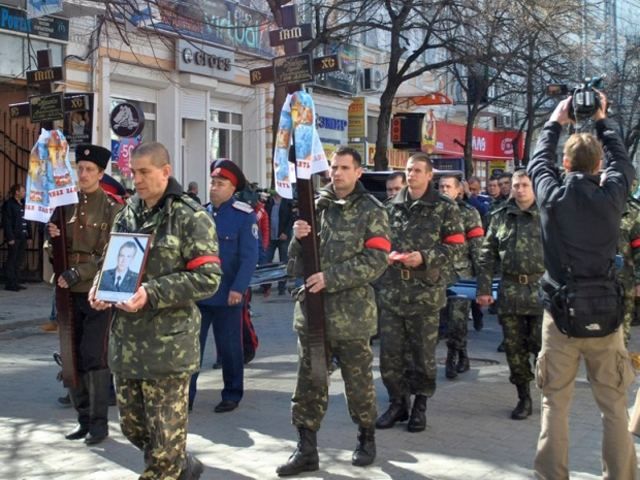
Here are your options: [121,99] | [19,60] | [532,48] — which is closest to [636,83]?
[532,48]

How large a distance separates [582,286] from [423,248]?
217 cm

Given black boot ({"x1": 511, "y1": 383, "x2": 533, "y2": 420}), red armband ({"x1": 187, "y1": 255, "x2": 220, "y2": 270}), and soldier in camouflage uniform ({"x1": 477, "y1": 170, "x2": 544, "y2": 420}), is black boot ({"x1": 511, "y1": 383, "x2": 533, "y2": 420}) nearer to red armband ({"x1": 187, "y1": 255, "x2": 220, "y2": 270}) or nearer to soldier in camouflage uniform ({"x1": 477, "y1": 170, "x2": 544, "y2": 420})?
soldier in camouflage uniform ({"x1": 477, "y1": 170, "x2": 544, "y2": 420})

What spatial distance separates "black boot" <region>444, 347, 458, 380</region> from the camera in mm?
8719

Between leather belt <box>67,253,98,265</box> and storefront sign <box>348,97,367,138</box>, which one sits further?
storefront sign <box>348,97,367,138</box>

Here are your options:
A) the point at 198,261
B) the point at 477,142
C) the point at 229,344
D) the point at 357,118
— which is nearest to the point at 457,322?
the point at 229,344

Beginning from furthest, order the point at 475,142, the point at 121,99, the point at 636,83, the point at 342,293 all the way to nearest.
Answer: the point at 475,142 < the point at 636,83 < the point at 121,99 < the point at 342,293

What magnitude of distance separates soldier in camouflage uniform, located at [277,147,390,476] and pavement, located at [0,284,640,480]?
0.31 meters

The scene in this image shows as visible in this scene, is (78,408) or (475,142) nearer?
(78,408)

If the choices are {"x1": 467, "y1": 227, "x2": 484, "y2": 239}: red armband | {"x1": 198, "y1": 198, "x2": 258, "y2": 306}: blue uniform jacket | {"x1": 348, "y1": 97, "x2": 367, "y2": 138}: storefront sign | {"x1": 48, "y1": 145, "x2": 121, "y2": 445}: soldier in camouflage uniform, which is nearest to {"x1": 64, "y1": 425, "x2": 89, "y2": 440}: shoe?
{"x1": 48, "y1": 145, "x2": 121, "y2": 445}: soldier in camouflage uniform

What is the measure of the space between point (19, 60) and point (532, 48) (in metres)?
10.4

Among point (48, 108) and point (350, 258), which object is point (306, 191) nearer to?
point (350, 258)

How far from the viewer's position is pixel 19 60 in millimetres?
16219

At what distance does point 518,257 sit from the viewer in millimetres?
7078

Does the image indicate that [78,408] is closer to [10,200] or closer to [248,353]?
[248,353]
